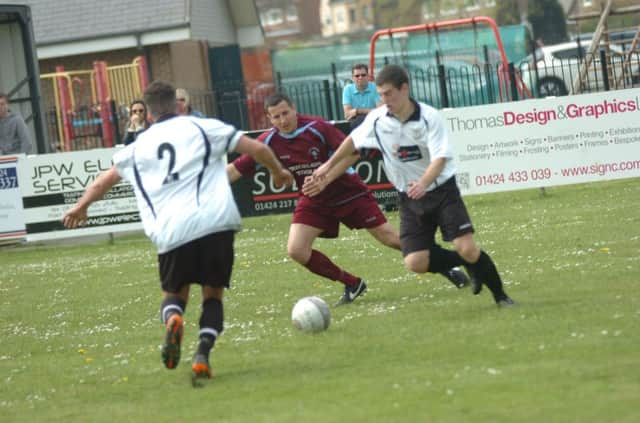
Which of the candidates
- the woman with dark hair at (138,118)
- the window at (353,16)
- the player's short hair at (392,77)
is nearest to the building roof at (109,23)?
the woman with dark hair at (138,118)

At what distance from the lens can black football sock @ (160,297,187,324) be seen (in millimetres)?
7801

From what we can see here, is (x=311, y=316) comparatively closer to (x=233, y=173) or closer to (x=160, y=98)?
(x=233, y=173)

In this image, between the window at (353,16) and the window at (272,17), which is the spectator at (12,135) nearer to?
the window at (272,17)

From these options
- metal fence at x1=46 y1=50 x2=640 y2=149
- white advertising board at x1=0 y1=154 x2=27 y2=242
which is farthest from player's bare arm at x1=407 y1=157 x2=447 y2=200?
metal fence at x1=46 y1=50 x2=640 y2=149

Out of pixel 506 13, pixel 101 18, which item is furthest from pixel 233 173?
pixel 506 13

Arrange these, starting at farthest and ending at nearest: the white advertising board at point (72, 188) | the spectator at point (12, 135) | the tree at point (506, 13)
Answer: the tree at point (506, 13) → the spectator at point (12, 135) → the white advertising board at point (72, 188)

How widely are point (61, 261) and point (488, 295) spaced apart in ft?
30.8

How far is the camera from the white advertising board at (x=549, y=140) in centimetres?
1819

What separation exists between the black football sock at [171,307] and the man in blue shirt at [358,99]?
10.7 meters

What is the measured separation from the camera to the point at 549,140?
60.0ft

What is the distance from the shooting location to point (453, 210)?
9.05 m

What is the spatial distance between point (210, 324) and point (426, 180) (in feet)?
5.95

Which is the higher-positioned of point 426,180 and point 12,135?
Result: point 12,135

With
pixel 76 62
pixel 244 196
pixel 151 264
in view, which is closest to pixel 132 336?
pixel 151 264
